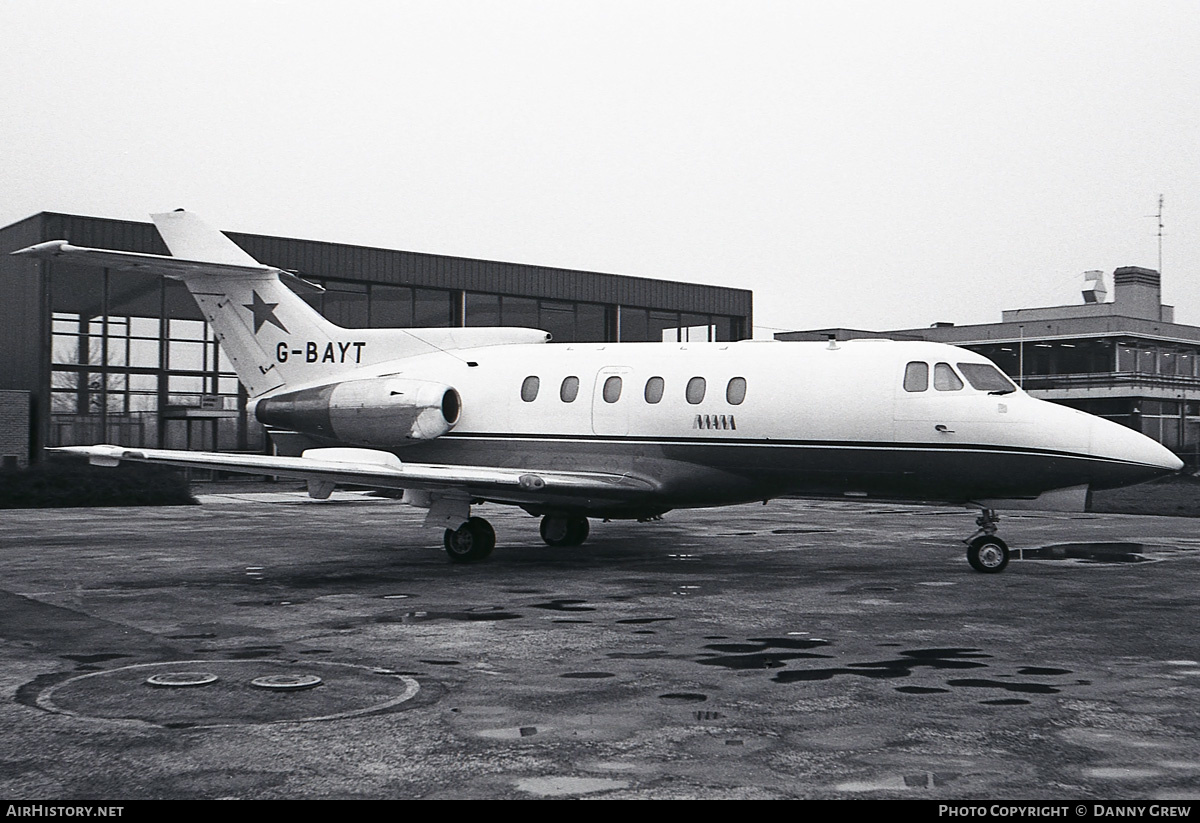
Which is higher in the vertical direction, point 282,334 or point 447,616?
point 282,334

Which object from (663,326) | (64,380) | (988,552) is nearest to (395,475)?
(988,552)

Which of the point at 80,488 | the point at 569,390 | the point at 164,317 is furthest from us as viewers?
the point at 164,317

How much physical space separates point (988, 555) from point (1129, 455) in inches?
73.5

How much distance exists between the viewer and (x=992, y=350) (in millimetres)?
64062

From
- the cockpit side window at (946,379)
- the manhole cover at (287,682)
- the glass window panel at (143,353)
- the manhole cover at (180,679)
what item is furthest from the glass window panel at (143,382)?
the manhole cover at (287,682)

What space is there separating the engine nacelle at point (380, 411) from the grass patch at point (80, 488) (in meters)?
12.6

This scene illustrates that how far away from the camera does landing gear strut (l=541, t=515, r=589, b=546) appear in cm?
1648

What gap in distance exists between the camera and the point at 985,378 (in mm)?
13398

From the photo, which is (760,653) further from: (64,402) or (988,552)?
(64,402)

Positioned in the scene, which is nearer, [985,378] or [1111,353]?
[985,378]

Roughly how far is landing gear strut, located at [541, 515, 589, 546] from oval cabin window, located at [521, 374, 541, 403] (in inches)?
74.7

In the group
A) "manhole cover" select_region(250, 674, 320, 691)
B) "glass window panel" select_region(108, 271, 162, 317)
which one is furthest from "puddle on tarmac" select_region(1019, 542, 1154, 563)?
"glass window panel" select_region(108, 271, 162, 317)

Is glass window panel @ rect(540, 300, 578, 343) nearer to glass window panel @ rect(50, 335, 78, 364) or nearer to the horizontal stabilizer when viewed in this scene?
glass window panel @ rect(50, 335, 78, 364)

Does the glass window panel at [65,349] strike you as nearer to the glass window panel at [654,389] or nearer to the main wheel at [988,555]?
the glass window panel at [654,389]
